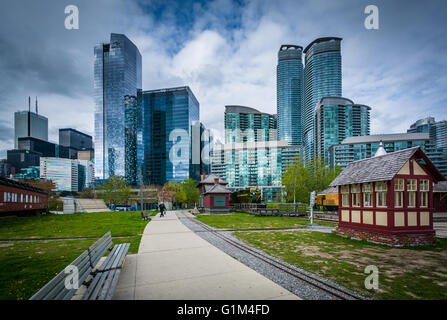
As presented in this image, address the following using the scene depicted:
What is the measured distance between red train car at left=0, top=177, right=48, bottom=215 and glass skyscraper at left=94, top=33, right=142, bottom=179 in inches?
5180

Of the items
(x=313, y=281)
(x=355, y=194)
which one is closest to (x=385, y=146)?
(x=355, y=194)

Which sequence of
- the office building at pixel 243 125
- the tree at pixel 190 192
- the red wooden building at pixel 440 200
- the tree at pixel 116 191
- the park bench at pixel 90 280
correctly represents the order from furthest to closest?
the office building at pixel 243 125 → the tree at pixel 190 192 → the tree at pixel 116 191 → the red wooden building at pixel 440 200 → the park bench at pixel 90 280

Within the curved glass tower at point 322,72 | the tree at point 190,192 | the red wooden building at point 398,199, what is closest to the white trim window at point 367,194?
Result: the red wooden building at point 398,199

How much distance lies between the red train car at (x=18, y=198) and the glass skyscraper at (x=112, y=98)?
132 metres

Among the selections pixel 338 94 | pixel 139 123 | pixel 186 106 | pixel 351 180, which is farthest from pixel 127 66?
pixel 351 180

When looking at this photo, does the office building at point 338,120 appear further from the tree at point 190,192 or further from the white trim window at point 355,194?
the white trim window at point 355,194

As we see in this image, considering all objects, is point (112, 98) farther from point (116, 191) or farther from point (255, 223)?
point (255, 223)

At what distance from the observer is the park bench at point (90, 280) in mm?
3918

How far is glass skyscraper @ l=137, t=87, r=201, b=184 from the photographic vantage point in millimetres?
136375

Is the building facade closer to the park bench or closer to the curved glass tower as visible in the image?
the curved glass tower

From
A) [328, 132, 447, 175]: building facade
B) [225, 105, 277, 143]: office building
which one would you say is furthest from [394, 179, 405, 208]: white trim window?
[225, 105, 277, 143]: office building

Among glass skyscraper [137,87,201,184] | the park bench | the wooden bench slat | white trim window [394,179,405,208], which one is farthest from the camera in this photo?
glass skyscraper [137,87,201,184]
